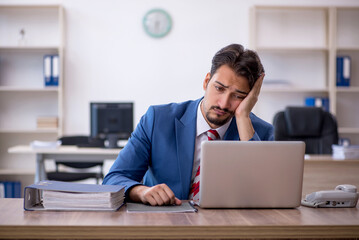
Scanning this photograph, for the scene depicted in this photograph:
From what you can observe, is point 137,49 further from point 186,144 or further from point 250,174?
point 250,174

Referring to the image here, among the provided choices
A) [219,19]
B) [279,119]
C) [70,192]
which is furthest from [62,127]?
[70,192]

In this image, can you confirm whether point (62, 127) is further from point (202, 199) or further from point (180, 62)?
point (202, 199)

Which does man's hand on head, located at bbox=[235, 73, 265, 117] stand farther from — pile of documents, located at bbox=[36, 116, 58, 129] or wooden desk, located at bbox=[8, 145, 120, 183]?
pile of documents, located at bbox=[36, 116, 58, 129]

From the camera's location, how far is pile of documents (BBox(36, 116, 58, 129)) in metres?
4.98

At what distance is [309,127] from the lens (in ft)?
11.8

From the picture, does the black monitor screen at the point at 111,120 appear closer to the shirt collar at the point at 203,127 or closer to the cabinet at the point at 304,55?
the cabinet at the point at 304,55

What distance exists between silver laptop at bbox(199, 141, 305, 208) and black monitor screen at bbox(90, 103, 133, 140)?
9.18ft

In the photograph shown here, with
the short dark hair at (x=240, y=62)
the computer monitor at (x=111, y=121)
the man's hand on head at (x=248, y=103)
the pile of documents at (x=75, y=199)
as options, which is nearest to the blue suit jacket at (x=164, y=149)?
the man's hand on head at (x=248, y=103)

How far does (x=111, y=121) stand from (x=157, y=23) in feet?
5.51

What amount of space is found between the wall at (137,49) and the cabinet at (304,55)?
0.23 m

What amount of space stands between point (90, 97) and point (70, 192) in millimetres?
3996

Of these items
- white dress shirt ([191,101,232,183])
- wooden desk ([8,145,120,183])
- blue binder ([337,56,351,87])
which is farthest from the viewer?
blue binder ([337,56,351,87])

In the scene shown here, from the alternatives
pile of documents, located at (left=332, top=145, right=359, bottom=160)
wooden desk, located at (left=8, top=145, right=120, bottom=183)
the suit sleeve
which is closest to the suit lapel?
the suit sleeve

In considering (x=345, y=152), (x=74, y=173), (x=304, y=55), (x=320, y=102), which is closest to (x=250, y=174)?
(x=345, y=152)
